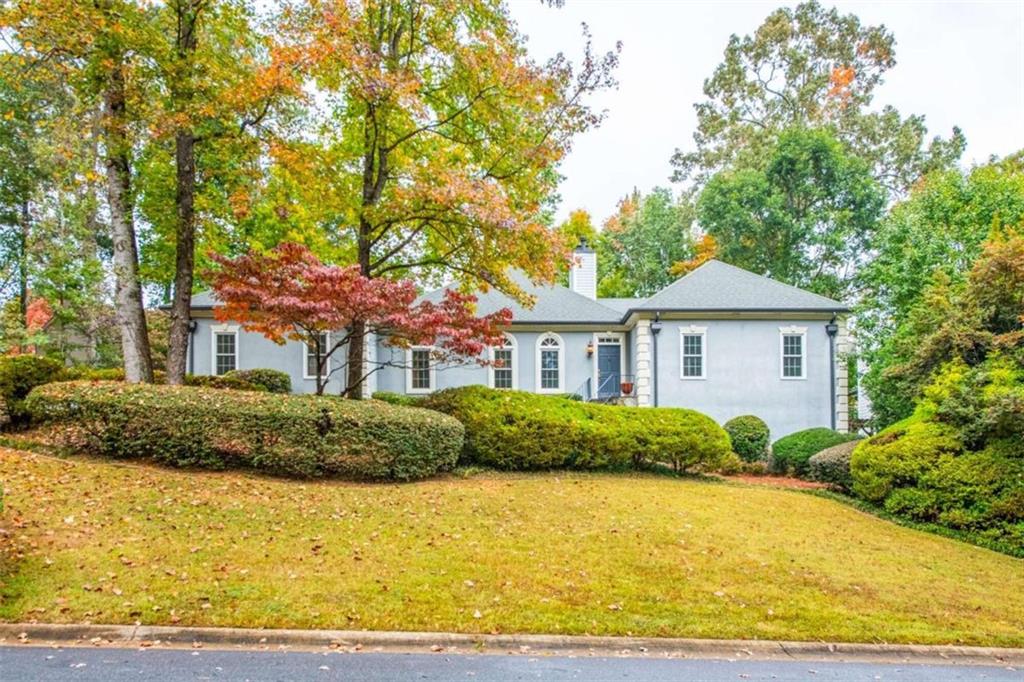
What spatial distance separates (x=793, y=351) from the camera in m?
17.2

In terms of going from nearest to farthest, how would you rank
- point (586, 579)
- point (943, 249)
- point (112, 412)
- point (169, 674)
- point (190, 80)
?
1. point (169, 674)
2. point (586, 579)
3. point (112, 412)
4. point (190, 80)
5. point (943, 249)

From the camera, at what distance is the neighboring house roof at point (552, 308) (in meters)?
18.2

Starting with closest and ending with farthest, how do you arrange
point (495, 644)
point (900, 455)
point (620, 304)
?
point (495, 644) → point (900, 455) → point (620, 304)

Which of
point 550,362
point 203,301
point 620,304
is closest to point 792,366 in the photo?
point 620,304

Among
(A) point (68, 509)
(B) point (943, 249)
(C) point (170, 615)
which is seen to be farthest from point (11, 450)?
(B) point (943, 249)

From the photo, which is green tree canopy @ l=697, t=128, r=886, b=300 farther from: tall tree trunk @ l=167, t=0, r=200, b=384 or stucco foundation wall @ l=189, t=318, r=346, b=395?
tall tree trunk @ l=167, t=0, r=200, b=384

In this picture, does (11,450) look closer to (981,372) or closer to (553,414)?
(553,414)

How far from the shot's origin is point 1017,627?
536 centimetres

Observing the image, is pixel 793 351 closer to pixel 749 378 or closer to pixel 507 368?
pixel 749 378

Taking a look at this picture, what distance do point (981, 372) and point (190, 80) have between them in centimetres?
1450

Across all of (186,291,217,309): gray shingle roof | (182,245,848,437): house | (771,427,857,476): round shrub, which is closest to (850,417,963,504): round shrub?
(771,427,857,476): round shrub

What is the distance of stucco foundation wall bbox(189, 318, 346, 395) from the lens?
684 inches

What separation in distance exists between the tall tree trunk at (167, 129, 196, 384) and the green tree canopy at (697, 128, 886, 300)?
20.5 meters

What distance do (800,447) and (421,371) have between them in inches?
427
